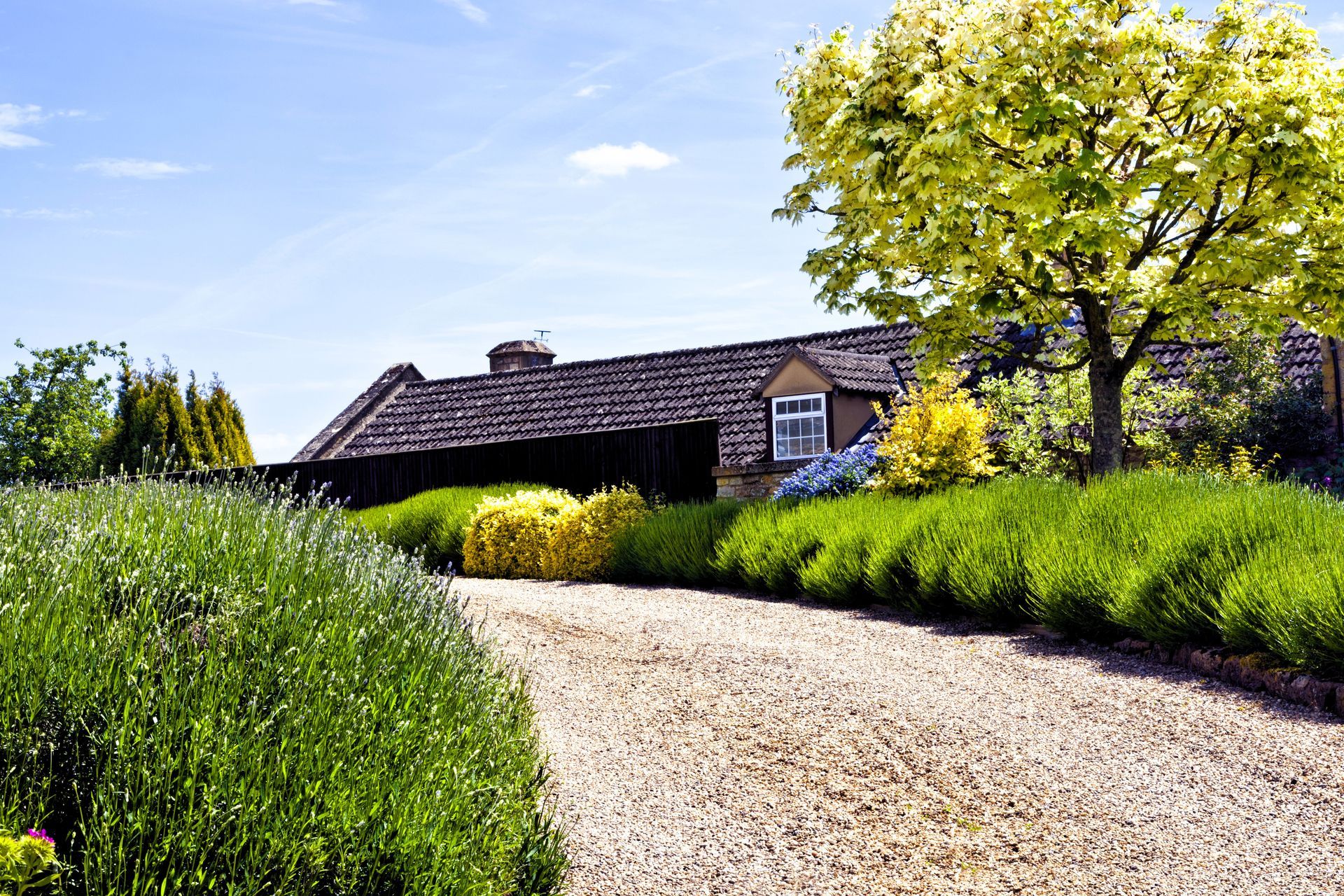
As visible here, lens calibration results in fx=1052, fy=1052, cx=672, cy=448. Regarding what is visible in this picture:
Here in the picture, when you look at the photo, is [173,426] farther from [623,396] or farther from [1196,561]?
[1196,561]

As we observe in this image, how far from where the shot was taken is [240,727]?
3293 mm

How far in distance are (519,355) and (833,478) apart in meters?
19.0

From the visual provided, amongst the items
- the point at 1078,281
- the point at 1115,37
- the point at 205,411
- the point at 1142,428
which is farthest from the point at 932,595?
the point at 205,411

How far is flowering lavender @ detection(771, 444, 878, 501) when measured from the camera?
12133 mm

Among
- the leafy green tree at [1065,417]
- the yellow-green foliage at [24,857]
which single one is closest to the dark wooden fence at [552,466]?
the leafy green tree at [1065,417]

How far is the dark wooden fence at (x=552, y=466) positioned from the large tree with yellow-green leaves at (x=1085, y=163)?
3.06 metres

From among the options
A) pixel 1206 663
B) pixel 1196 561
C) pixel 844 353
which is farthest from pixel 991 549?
pixel 844 353

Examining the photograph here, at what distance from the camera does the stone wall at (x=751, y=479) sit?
1366 cm

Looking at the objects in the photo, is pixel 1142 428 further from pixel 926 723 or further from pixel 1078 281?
pixel 926 723

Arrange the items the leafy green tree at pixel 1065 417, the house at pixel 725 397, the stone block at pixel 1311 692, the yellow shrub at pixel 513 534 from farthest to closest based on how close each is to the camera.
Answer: the house at pixel 725 397
the leafy green tree at pixel 1065 417
the yellow shrub at pixel 513 534
the stone block at pixel 1311 692

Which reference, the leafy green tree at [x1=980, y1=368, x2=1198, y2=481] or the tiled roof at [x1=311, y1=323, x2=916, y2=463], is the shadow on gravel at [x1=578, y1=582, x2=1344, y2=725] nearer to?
the leafy green tree at [x1=980, y1=368, x2=1198, y2=481]

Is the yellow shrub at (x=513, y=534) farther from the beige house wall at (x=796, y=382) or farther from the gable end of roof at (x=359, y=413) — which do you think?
the gable end of roof at (x=359, y=413)

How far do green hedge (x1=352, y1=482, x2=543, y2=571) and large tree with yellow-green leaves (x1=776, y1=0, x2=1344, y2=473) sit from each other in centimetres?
595

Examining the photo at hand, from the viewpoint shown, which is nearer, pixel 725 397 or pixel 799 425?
pixel 799 425
